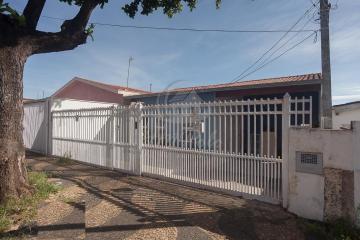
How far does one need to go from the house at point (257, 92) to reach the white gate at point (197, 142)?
8.24ft

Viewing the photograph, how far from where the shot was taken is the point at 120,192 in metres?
6.86

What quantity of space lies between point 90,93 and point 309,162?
1686cm

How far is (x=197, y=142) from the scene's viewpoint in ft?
23.8

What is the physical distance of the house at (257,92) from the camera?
1046 centimetres

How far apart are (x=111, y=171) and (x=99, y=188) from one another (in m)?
2.00

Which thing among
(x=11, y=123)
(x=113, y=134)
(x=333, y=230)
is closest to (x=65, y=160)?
(x=113, y=134)

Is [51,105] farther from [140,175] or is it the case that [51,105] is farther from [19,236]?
[19,236]

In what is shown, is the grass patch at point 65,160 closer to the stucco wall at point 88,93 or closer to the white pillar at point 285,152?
the stucco wall at point 88,93

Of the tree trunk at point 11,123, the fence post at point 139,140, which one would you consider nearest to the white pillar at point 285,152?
the fence post at point 139,140

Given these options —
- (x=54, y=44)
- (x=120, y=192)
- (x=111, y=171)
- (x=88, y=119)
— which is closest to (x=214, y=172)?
(x=120, y=192)

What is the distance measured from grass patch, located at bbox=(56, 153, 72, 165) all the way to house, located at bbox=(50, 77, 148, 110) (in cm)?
225

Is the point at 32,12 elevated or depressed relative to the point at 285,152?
elevated

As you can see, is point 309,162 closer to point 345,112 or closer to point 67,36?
point 67,36

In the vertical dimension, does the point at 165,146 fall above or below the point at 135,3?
below
